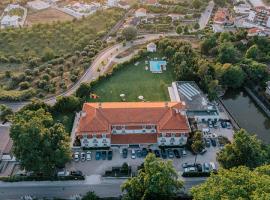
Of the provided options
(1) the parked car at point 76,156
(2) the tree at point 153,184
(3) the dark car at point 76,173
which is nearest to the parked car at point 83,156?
(1) the parked car at point 76,156

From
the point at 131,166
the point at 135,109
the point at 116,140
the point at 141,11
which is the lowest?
the point at 131,166

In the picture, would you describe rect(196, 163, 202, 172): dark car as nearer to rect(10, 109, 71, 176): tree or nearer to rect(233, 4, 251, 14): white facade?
rect(10, 109, 71, 176): tree

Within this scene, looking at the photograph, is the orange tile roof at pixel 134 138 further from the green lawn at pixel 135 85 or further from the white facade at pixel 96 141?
the green lawn at pixel 135 85

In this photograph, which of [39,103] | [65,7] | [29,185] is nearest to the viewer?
[29,185]

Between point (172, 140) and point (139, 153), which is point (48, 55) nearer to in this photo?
point (139, 153)

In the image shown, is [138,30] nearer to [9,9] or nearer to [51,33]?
[51,33]

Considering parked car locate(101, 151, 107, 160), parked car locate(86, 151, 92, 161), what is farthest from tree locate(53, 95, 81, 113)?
parked car locate(101, 151, 107, 160)

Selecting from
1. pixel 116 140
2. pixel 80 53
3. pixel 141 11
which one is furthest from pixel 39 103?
pixel 141 11

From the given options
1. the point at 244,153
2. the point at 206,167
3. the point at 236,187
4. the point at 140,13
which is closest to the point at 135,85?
the point at 206,167
